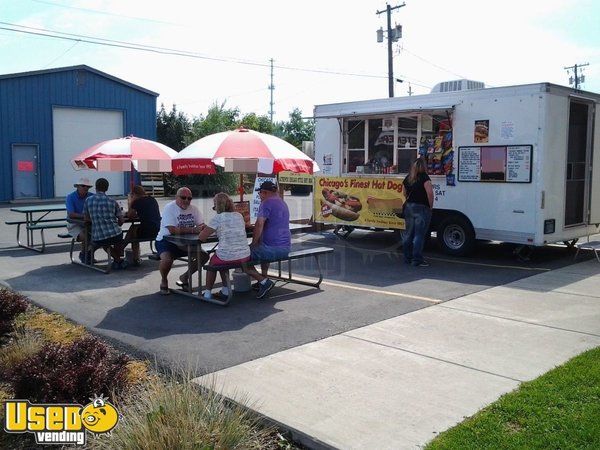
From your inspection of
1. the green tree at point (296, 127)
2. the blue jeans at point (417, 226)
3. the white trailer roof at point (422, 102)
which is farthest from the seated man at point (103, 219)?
the green tree at point (296, 127)

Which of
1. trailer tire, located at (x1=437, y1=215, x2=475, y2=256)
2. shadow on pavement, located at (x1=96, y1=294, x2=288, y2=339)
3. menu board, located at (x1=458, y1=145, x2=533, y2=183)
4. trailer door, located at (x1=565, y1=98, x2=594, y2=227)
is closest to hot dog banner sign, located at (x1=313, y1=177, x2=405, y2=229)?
trailer tire, located at (x1=437, y1=215, x2=475, y2=256)

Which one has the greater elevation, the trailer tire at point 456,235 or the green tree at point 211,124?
the green tree at point 211,124

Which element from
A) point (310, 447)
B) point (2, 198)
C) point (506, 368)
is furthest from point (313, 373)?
point (2, 198)

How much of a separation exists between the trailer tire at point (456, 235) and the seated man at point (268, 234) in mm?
4263

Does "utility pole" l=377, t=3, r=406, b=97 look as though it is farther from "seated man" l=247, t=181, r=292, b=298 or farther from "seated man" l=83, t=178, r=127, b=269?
"seated man" l=247, t=181, r=292, b=298

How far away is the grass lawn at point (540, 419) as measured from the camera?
3.87 m

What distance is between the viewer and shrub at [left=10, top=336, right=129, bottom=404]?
14.0 feet

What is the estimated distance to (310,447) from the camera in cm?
400

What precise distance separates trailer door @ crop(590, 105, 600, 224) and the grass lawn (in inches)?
284

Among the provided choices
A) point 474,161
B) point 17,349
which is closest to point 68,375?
point 17,349

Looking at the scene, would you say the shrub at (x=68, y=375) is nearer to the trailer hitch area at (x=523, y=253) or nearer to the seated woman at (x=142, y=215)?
the seated woman at (x=142, y=215)

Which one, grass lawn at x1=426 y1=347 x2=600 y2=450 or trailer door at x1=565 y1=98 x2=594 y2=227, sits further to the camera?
trailer door at x1=565 y1=98 x2=594 y2=227

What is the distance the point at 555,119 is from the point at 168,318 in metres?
7.20

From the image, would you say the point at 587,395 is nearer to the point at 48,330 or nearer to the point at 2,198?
the point at 48,330
